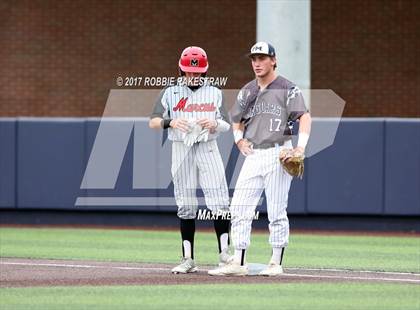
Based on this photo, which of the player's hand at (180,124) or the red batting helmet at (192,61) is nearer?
the player's hand at (180,124)

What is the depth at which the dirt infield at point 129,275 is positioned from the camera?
31.3 ft

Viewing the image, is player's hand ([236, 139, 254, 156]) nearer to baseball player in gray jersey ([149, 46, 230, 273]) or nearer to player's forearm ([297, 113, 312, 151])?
baseball player in gray jersey ([149, 46, 230, 273])

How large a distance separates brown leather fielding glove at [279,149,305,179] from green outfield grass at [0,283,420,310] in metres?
0.99

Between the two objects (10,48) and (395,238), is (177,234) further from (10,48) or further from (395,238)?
(10,48)

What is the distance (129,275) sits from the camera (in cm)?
1009

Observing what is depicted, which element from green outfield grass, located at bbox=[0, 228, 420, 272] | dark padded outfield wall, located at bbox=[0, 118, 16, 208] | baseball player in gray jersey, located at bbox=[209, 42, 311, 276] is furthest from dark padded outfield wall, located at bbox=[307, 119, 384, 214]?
baseball player in gray jersey, located at bbox=[209, 42, 311, 276]

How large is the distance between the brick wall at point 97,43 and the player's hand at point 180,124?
1249cm

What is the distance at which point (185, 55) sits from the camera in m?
9.92

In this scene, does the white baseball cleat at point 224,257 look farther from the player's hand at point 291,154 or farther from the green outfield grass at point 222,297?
the player's hand at point 291,154

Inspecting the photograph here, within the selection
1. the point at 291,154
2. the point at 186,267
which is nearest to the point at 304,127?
the point at 291,154

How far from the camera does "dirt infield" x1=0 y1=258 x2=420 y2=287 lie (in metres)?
9.55

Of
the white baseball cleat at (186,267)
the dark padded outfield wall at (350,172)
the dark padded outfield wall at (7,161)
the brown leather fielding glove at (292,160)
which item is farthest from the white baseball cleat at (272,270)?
the dark padded outfield wall at (7,161)

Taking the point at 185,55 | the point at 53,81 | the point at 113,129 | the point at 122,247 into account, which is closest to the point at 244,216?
the point at 185,55

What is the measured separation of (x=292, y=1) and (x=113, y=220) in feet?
13.5
